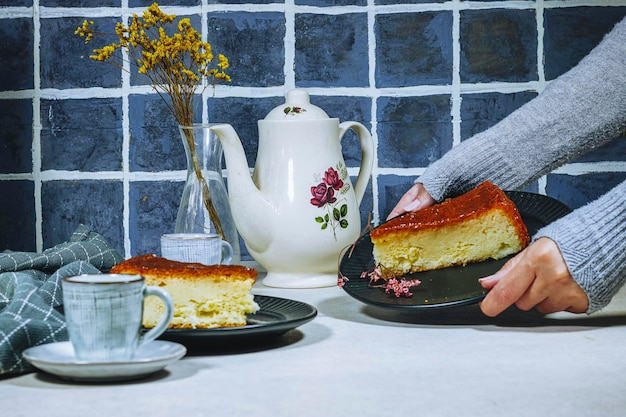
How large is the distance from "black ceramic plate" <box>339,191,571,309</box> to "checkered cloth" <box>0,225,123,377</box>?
0.42 metres

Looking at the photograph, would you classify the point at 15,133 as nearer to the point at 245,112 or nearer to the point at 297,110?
the point at 245,112

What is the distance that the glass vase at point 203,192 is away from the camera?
1.59 m

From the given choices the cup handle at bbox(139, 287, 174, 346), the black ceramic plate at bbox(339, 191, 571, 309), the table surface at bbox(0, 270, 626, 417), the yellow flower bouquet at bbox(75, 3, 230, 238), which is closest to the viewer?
the table surface at bbox(0, 270, 626, 417)

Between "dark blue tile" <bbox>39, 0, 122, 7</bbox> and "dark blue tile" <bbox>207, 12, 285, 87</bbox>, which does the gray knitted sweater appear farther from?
"dark blue tile" <bbox>39, 0, 122, 7</bbox>

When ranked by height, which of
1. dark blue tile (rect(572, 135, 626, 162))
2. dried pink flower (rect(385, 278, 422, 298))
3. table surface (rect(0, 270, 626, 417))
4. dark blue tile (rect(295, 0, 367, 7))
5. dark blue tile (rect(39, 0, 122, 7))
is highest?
dark blue tile (rect(39, 0, 122, 7))

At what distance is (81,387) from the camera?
0.85 m

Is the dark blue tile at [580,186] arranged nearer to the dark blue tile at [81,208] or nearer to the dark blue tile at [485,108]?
the dark blue tile at [485,108]

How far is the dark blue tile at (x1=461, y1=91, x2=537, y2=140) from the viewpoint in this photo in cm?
184

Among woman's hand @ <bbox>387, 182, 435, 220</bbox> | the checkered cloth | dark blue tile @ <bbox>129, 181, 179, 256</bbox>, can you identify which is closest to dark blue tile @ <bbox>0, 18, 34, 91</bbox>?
dark blue tile @ <bbox>129, 181, 179, 256</bbox>

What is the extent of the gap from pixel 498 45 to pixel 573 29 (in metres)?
0.16

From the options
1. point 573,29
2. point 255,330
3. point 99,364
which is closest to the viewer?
point 99,364

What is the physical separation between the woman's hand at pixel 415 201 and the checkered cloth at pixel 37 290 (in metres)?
0.53

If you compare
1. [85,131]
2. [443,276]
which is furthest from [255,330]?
[85,131]

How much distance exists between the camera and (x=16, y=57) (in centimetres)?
187
